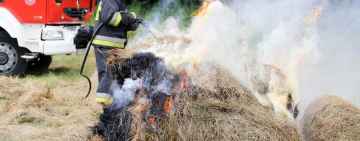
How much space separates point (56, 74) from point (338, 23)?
19.1ft

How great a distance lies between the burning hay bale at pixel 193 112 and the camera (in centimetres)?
503

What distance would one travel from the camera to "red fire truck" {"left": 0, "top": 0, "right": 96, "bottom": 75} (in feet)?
32.9

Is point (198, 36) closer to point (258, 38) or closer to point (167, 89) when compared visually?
point (167, 89)

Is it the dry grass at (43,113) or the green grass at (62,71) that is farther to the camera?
the green grass at (62,71)

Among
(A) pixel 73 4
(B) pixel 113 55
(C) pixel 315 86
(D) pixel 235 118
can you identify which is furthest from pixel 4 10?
(D) pixel 235 118

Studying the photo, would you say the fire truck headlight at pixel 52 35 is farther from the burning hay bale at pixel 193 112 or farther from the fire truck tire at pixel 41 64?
the burning hay bale at pixel 193 112

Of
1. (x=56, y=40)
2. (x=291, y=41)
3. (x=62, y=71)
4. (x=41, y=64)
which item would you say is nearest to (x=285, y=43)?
(x=291, y=41)

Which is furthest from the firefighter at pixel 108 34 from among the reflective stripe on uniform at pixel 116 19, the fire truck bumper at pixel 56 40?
the fire truck bumper at pixel 56 40

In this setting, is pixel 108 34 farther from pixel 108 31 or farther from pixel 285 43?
pixel 285 43

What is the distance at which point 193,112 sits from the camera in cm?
510

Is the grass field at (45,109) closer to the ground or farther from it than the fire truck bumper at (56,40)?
closer to the ground

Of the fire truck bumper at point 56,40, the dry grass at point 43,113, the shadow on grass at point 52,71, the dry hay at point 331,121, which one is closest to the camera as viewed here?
the dry hay at point 331,121

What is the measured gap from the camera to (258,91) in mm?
5809

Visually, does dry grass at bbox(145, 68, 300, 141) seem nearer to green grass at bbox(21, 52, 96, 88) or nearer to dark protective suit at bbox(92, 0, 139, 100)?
dark protective suit at bbox(92, 0, 139, 100)
